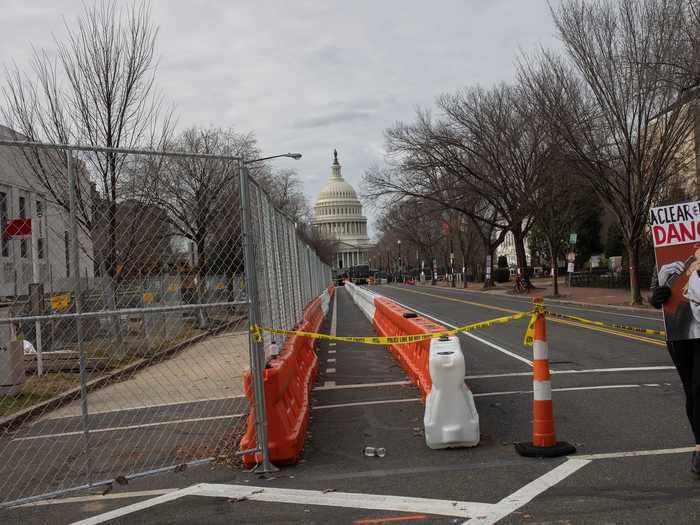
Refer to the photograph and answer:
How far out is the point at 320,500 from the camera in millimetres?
5285

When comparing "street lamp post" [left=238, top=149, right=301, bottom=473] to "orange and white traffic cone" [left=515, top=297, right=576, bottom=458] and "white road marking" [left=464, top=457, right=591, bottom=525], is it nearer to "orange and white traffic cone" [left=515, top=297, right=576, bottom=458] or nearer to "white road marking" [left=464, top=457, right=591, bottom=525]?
"white road marking" [left=464, top=457, right=591, bottom=525]

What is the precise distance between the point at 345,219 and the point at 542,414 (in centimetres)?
15396

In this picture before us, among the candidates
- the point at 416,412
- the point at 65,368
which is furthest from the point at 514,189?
the point at 416,412

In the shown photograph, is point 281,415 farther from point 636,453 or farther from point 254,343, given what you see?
point 636,453

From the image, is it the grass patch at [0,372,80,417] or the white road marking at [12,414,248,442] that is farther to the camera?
the grass patch at [0,372,80,417]

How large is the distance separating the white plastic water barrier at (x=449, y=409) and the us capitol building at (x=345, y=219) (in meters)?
150

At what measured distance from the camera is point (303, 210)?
8900 cm

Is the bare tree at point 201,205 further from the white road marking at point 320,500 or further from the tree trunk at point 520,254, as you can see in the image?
the tree trunk at point 520,254

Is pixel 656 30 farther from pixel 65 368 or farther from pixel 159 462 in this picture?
pixel 159 462

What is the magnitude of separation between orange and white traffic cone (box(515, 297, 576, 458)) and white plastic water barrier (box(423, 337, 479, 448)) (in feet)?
1.71

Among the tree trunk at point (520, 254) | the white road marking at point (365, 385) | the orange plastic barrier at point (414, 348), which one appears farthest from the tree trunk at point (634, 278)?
the white road marking at point (365, 385)

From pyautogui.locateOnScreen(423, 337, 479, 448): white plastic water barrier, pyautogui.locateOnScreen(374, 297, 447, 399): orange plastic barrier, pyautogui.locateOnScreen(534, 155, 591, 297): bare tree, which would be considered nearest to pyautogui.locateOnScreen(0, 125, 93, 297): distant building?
pyautogui.locateOnScreen(374, 297, 447, 399): orange plastic barrier

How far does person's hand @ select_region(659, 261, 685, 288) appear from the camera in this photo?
556 cm

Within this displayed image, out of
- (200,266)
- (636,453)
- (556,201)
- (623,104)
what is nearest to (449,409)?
(636,453)
